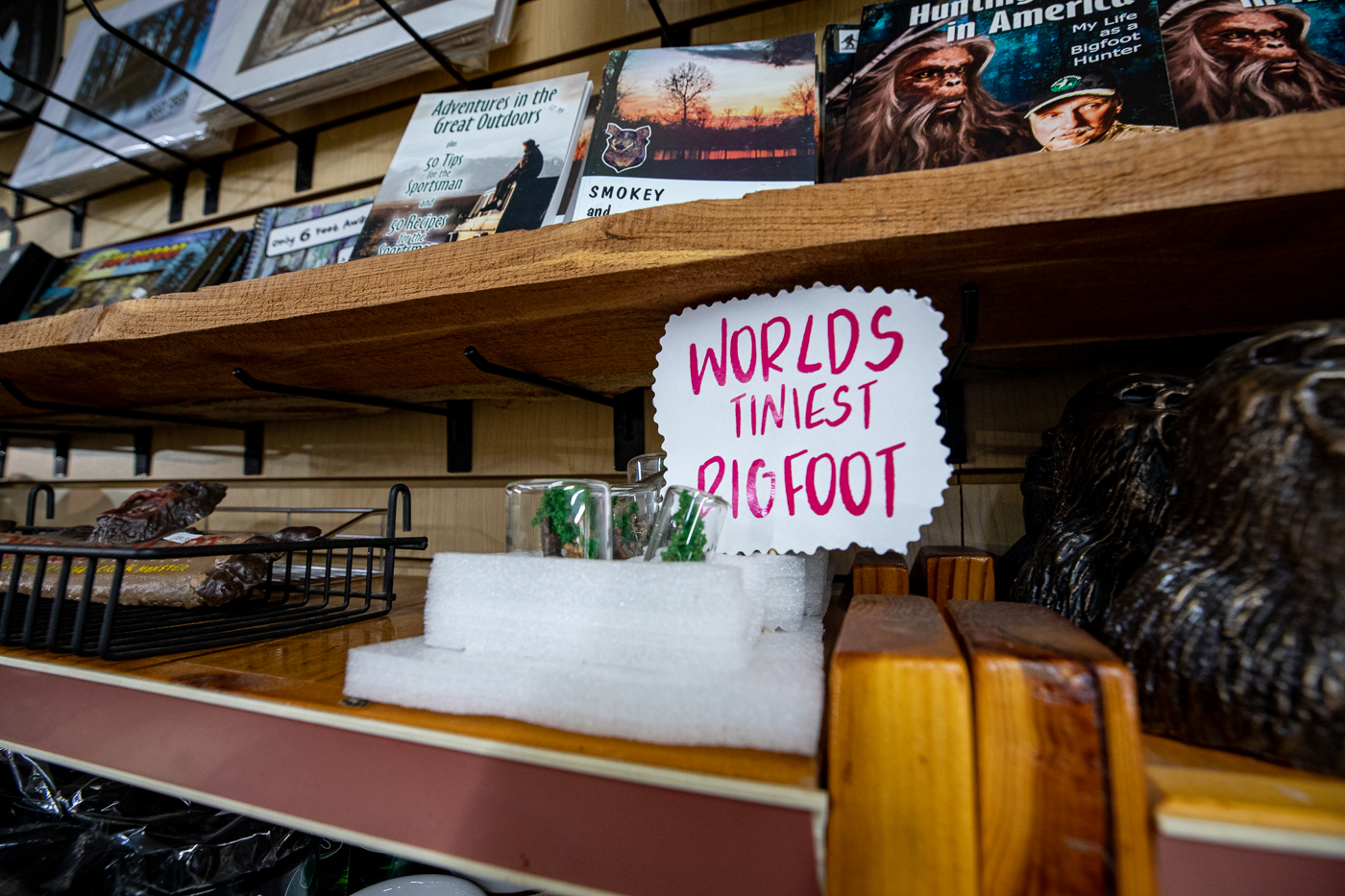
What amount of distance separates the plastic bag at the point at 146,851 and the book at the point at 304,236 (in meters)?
0.87

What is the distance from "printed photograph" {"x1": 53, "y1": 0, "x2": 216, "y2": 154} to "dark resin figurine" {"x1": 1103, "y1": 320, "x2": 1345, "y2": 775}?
1965 millimetres

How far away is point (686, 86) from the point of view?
830mm

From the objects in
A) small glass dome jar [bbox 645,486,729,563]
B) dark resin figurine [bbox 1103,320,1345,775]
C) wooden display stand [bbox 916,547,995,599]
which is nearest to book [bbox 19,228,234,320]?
small glass dome jar [bbox 645,486,729,563]

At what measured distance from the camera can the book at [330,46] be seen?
112cm

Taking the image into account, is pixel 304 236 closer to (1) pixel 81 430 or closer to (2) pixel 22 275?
(2) pixel 22 275

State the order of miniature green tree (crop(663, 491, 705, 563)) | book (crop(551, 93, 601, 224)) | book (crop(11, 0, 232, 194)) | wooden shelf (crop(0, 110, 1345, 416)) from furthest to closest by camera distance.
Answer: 1. book (crop(11, 0, 232, 194))
2. book (crop(551, 93, 601, 224))
3. miniature green tree (crop(663, 491, 705, 563))
4. wooden shelf (crop(0, 110, 1345, 416))


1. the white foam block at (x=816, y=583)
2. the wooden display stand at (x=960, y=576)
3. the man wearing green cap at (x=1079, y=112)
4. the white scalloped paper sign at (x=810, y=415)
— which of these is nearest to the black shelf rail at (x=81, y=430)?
the white scalloped paper sign at (x=810, y=415)

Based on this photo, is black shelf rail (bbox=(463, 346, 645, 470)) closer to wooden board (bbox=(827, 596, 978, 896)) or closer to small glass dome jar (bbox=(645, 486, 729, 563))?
small glass dome jar (bbox=(645, 486, 729, 563))

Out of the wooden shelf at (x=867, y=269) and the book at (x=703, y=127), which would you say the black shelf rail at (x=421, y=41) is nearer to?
the book at (x=703, y=127)

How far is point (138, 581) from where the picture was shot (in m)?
0.76

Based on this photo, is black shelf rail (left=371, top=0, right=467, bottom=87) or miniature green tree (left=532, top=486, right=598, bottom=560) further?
black shelf rail (left=371, top=0, right=467, bottom=87)

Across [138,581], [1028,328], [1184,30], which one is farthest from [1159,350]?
[138,581]

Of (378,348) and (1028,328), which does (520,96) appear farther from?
(1028,328)

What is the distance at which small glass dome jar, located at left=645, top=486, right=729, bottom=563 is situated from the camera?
53 cm
